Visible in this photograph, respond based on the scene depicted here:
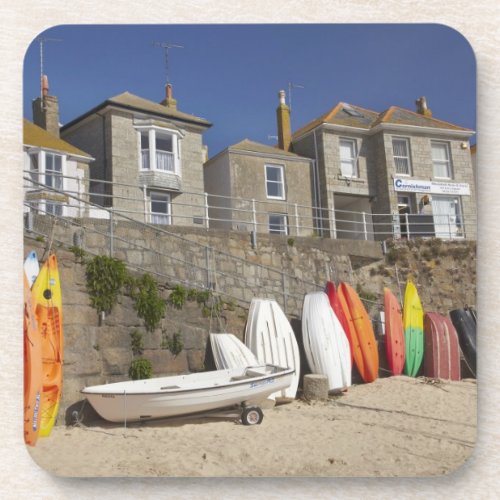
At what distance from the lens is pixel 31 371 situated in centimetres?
390

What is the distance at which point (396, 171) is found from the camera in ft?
17.0

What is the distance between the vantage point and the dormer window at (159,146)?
24.1 ft

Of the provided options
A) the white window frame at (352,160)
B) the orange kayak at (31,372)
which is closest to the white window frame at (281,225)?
the white window frame at (352,160)

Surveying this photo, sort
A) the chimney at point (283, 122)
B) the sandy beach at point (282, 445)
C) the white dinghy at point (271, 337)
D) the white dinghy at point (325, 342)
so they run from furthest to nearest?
1. the white dinghy at point (325, 342)
2. the white dinghy at point (271, 337)
3. the chimney at point (283, 122)
4. the sandy beach at point (282, 445)

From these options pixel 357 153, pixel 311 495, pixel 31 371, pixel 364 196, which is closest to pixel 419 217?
pixel 364 196

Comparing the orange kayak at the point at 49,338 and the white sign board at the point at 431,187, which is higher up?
the white sign board at the point at 431,187

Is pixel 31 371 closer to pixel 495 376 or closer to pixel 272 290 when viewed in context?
pixel 272 290

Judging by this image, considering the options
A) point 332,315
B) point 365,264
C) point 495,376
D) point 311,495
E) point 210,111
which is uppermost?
point 210,111

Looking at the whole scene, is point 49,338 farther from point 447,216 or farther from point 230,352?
point 447,216

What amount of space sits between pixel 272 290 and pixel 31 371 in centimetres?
225

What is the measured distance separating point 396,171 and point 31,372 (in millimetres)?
2946

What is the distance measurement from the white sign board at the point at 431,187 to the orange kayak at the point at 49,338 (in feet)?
8.37

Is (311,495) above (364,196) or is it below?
below

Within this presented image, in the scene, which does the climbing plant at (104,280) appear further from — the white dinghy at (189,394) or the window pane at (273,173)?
the window pane at (273,173)
